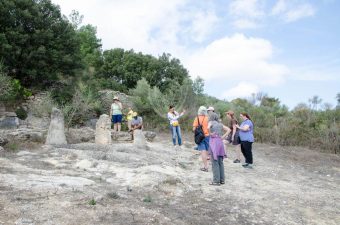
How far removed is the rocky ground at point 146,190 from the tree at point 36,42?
957cm

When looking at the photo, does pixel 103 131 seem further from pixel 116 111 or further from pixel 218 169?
pixel 218 169

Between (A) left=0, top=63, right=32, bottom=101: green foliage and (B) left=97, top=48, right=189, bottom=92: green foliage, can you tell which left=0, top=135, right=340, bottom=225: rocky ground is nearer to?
(A) left=0, top=63, right=32, bottom=101: green foliage

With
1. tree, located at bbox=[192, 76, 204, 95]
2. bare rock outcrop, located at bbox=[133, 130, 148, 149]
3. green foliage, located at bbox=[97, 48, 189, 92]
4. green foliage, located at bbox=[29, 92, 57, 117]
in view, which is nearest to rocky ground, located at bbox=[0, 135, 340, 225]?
bare rock outcrop, located at bbox=[133, 130, 148, 149]

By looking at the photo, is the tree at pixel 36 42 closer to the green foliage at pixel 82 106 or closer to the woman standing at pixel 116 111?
the green foliage at pixel 82 106

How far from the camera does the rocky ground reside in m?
6.54

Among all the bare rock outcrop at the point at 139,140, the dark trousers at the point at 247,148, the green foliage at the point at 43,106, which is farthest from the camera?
the green foliage at the point at 43,106

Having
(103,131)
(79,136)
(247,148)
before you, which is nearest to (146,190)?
(247,148)

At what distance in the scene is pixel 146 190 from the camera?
8102 millimetres

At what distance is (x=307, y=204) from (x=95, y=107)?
47.6 ft

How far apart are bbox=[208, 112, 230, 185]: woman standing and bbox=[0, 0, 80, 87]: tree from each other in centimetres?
1345

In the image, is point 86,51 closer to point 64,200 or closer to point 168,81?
point 168,81

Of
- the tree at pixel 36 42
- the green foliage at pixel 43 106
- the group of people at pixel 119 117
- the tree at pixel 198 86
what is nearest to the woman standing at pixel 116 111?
the group of people at pixel 119 117

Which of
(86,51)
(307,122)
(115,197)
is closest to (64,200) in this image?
(115,197)

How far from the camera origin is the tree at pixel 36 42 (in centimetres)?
1995
